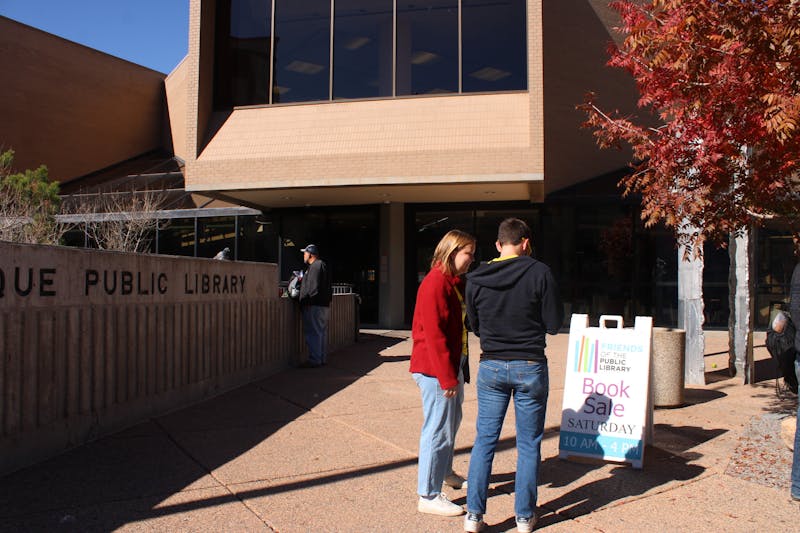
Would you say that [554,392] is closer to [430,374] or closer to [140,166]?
[430,374]

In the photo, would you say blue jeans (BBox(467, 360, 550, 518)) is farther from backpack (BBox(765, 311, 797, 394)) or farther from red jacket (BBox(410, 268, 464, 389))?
backpack (BBox(765, 311, 797, 394))

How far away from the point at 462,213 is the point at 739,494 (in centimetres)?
1381

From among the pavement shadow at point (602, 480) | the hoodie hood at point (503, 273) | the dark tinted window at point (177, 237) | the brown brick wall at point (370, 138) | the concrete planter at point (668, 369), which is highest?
the brown brick wall at point (370, 138)

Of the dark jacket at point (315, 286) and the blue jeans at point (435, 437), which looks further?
the dark jacket at point (315, 286)

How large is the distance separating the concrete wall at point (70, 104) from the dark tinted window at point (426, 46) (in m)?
15.0

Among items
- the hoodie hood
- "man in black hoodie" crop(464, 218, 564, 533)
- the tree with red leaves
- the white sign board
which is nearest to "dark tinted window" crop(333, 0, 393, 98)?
the tree with red leaves

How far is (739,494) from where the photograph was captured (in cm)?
448

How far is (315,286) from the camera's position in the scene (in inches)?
381

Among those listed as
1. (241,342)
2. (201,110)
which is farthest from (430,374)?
(201,110)

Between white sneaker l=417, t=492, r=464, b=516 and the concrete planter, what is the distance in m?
4.07

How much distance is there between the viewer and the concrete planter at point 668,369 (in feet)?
24.0

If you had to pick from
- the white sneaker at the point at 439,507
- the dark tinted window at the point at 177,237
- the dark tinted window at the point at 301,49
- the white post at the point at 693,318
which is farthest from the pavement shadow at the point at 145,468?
the dark tinted window at the point at 177,237

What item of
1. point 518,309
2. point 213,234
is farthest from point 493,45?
point 518,309

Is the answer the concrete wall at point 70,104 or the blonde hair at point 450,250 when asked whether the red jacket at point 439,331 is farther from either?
the concrete wall at point 70,104
